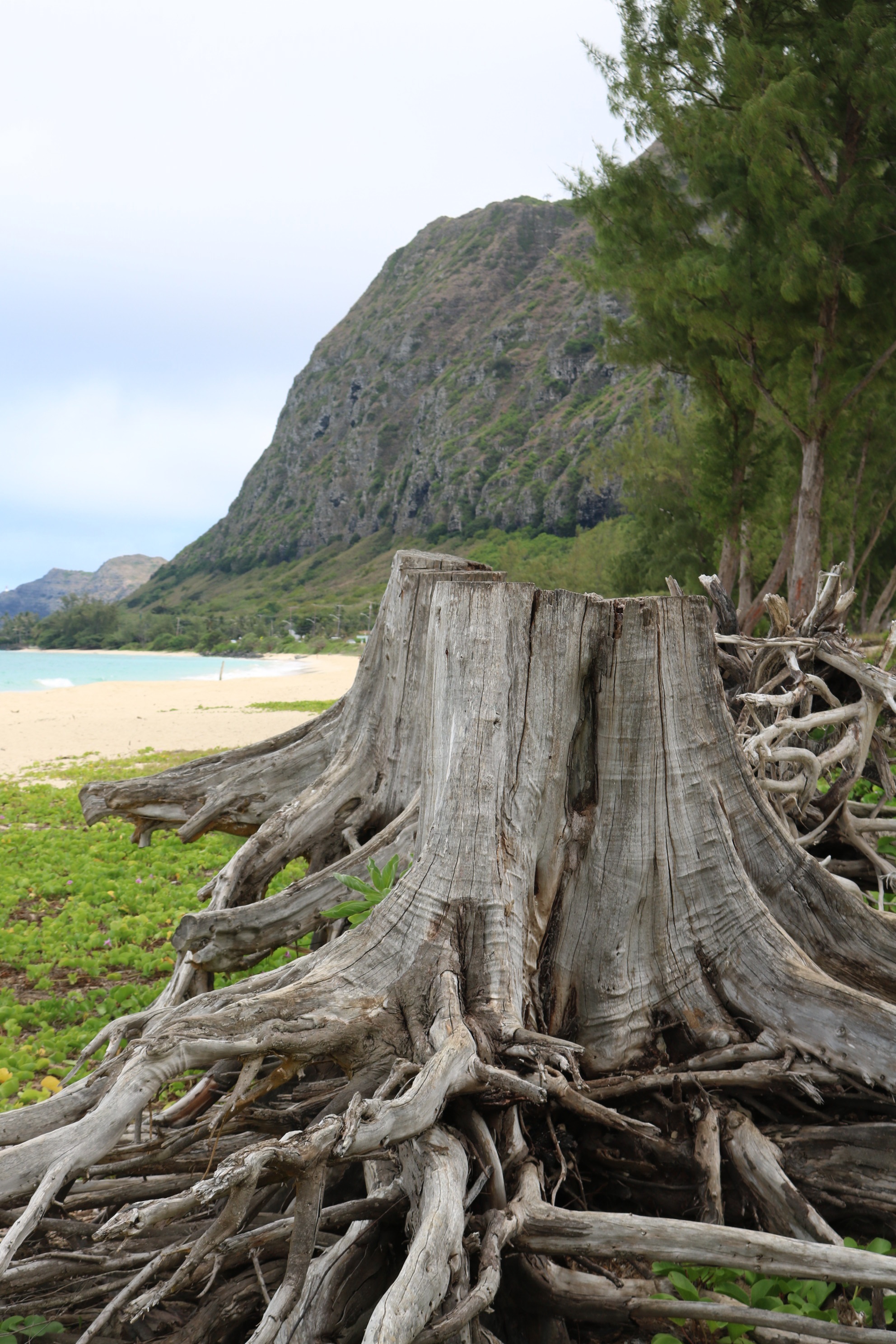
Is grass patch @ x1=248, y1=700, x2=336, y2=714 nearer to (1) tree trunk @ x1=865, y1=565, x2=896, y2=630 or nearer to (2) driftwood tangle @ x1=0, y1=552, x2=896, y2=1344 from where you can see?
(1) tree trunk @ x1=865, y1=565, x2=896, y2=630

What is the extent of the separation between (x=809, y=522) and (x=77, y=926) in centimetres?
1342

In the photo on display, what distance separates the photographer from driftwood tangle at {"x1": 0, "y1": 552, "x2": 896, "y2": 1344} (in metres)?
1.96

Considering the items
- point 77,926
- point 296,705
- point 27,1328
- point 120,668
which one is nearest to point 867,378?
point 77,926

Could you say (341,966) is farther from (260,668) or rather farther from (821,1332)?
(260,668)

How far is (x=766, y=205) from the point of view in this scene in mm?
14273

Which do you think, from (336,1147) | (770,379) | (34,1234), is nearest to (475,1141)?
(336,1147)

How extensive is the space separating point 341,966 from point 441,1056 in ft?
1.81

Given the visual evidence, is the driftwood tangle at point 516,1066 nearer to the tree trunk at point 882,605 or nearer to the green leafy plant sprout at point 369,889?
the green leafy plant sprout at point 369,889

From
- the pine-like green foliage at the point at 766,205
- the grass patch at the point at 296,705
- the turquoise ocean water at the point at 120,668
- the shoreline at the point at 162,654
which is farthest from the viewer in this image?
the shoreline at the point at 162,654

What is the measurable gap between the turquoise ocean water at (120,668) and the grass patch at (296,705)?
17.0 m

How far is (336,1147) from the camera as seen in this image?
Answer: 72.9 inches

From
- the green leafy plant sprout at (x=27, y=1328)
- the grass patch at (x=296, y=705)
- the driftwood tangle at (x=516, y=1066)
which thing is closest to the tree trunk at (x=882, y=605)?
the grass patch at (x=296, y=705)

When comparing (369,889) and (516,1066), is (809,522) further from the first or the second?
(516,1066)

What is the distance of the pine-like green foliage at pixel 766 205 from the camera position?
13562mm
